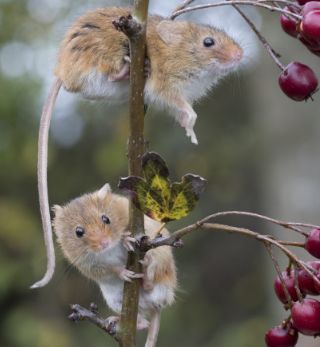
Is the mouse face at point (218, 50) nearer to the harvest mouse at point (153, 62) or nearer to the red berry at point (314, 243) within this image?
the harvest mouse at point (153, 62)

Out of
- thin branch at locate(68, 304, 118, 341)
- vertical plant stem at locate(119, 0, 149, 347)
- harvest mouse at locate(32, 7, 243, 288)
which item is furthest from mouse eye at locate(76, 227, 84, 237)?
vertical plant stem at locate(119, 0, 149, 347)

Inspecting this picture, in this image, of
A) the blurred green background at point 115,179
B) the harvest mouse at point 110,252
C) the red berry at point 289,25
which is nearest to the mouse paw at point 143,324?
the harvest mouse at point 110,252

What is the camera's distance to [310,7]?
1328 mm

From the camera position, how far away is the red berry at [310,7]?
4.33ft

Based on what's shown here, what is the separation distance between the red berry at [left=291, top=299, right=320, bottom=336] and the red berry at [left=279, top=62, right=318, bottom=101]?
0.35m

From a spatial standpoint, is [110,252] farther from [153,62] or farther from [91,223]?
[153,62]

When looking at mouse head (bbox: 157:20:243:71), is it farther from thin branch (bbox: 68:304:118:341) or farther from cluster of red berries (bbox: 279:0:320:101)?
thin branch (bbox: 68:304:118:341)

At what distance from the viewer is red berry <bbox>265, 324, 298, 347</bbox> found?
138 centimetres

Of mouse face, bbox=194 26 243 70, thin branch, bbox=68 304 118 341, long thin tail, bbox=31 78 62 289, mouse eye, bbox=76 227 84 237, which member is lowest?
mouse eye, bbox=76 227 84 237

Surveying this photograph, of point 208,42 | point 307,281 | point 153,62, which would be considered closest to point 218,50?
point 208,42

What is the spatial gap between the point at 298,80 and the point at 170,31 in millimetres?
692

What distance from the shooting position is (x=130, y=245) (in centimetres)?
139

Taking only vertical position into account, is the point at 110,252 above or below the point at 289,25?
below

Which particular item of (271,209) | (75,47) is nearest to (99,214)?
(75,47)
